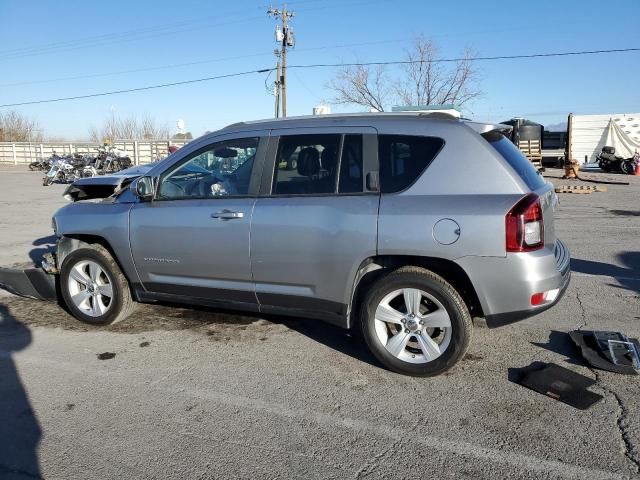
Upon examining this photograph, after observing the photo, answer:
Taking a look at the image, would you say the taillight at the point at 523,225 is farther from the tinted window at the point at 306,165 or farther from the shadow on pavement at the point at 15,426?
the shadow on pavement at the point at 15,426

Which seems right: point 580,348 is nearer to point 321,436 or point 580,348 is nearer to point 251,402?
point 321,436

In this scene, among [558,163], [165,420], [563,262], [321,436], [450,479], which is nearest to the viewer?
[450,479]

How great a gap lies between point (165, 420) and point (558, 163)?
2943 cm

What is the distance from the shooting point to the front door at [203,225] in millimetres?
4137

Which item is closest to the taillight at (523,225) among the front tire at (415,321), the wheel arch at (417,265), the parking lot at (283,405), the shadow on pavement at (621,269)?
the wheel arch at (417,265)

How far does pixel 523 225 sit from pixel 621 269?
4103mm

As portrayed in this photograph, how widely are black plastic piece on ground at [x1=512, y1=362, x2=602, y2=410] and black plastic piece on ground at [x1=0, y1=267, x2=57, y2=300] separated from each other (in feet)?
15.0

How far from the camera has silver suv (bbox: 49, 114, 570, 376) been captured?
346cm

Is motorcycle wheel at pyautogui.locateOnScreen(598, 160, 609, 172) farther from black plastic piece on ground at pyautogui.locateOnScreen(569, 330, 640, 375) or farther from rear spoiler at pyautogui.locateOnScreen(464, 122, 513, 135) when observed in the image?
rear spoiler at pyautogui.locateOnScreen(464, 122, 513, 135)

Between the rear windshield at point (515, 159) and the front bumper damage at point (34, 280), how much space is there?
4.27 m

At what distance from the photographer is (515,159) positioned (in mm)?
3736

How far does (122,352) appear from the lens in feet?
14.2

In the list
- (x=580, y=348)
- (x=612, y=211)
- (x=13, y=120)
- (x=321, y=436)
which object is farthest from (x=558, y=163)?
(x=13, y=120)

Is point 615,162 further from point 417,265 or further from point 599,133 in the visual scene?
point 417,265
